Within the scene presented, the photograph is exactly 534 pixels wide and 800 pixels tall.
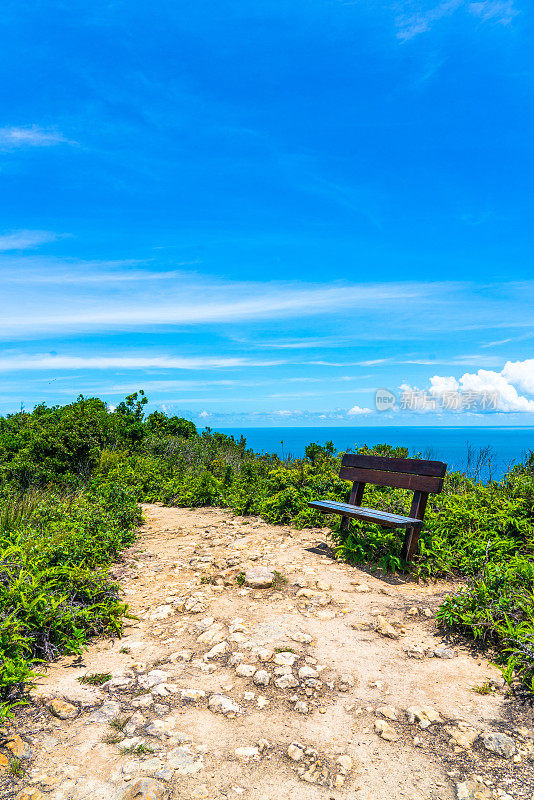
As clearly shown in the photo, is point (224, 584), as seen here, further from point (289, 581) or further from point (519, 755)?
point (519, 755)

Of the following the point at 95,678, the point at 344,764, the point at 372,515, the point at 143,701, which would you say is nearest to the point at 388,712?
the point at 344,764

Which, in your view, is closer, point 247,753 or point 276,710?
point 247,753

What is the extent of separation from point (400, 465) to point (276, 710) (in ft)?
12.6

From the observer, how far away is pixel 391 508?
24.0 feet

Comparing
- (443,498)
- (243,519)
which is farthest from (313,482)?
(443,498)

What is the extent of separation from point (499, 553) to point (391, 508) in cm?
208

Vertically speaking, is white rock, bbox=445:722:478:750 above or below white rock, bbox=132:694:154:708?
above

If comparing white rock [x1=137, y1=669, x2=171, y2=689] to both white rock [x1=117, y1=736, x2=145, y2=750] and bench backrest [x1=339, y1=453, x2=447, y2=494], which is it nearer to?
white rock [x1=117, y1=736, x2=145, y2=750]

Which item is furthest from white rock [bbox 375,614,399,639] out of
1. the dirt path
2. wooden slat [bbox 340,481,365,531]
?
wooden slat [bbox 340,481,365,531]

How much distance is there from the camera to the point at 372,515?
617cm

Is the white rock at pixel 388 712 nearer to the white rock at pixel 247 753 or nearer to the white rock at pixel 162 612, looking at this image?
the white rock at pixel 247 753

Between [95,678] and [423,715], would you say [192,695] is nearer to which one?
[95,678]

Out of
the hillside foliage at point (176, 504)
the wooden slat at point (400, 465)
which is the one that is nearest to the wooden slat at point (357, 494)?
the wooden slat at point (400, 465)

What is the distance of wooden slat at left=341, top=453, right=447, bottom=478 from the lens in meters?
6.01
